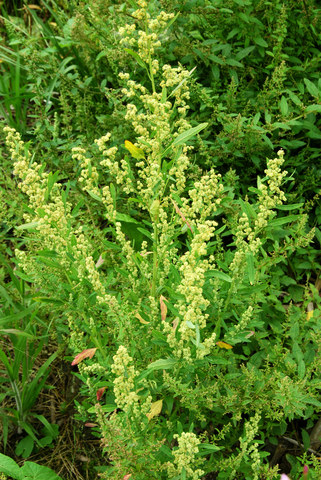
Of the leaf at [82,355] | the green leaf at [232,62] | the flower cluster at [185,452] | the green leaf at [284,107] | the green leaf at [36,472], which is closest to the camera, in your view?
the flower cluster at [185,452]

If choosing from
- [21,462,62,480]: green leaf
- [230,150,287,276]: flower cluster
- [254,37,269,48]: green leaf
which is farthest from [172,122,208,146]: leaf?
[21,462,62,480]: green leaf

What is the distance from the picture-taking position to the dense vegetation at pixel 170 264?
195 centimetres

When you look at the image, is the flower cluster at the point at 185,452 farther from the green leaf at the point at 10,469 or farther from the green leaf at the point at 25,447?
the green leaf at the point at 25,447

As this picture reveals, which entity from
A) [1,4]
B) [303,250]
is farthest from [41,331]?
[1,4]

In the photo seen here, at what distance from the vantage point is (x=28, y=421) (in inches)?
113

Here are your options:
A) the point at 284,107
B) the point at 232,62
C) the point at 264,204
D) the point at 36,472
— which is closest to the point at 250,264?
the point at 264,204

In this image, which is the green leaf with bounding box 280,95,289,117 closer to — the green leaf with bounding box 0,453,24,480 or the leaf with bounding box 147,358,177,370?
the leaf with bounding box 147,358,177,370

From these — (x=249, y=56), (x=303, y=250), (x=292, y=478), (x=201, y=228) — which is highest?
(x=249, y=56)

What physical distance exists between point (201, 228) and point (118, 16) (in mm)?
2306

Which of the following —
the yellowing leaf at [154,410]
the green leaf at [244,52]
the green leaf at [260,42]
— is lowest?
the yellowing leaf at [154,410]

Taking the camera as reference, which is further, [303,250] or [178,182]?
[303,250]

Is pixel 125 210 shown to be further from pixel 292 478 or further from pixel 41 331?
pixel 292 478

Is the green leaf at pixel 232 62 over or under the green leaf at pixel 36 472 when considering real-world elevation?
over


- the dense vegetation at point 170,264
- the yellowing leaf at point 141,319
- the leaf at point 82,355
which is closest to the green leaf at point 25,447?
the dense vegetation at point 170,264
